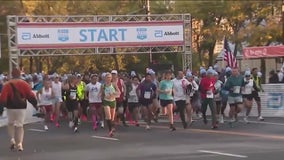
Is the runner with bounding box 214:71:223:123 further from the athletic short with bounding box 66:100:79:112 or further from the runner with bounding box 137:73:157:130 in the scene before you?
the athletic short with bounding box 66:100:79:112

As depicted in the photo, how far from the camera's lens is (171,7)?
48.2m

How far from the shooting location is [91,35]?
26.8 metres

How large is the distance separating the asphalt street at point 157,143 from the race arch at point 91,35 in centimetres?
815

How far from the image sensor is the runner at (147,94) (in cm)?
1809

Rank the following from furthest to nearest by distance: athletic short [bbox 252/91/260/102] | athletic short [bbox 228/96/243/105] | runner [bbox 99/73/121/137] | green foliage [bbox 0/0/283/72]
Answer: green foliage [bbox 0/0/283/72], athletic short [bbox 252/91/260/102], athletic short [bbox 228/96/243/105], runner [bbox 99/73/121/137]

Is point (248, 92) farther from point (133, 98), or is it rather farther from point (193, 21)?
point (193, 21)

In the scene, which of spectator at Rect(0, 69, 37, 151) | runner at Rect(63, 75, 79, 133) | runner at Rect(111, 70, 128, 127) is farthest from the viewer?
runner at Rect(63, 75, 79, 133)

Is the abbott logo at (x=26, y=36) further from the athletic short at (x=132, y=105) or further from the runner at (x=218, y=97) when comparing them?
the runner at (x=218, y=97)

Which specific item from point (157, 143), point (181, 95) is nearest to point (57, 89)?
point (181, 95)

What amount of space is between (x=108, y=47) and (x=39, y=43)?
302cm

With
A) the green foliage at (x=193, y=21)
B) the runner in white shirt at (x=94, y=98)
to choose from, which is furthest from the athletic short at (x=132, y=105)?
the green foliage at (x=193, y=21)

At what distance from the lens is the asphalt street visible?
11891 millimetres

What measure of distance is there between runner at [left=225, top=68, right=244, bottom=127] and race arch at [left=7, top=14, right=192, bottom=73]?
958cm

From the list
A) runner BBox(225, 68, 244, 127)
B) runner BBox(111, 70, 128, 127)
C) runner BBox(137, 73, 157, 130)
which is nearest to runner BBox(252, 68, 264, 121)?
runner BBox(225, 68, 244, 127)
